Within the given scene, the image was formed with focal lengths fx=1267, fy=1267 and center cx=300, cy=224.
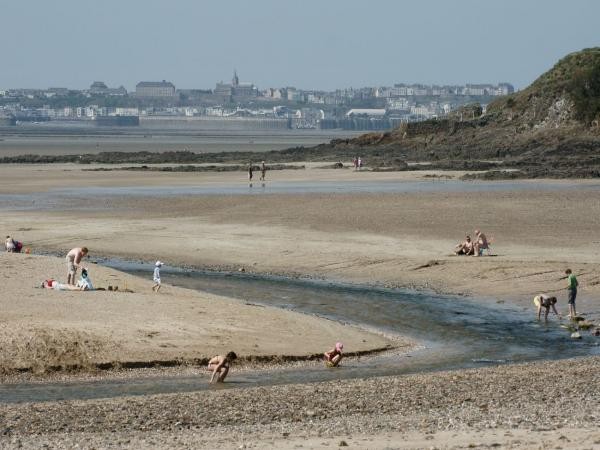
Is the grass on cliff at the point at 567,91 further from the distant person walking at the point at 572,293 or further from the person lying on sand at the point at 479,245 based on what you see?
the distant person walking at the point at 572,293

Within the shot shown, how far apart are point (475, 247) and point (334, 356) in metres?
12.1

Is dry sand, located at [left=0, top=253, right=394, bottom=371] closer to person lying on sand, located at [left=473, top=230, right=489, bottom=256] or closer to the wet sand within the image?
the wet sand

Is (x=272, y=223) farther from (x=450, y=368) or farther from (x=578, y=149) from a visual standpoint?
(x=578, y=149)

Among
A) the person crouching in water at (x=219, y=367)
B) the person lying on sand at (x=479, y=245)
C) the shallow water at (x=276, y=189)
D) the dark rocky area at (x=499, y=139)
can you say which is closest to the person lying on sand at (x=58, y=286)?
the person crouching in water at (x=219, y=367)

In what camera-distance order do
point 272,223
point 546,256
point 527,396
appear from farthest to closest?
point 272,223 → point 546,256 → point 527,396

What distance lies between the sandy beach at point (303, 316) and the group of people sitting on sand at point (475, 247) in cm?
36

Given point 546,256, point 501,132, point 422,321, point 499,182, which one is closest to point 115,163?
point 501,132

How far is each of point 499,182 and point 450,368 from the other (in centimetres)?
3811

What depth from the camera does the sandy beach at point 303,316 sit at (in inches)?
595

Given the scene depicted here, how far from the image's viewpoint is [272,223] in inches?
1626

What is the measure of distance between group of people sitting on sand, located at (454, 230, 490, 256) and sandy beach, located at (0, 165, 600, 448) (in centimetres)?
36

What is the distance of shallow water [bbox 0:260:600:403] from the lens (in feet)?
63.0

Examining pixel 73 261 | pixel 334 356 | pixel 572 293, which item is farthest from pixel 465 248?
pixel 334 356

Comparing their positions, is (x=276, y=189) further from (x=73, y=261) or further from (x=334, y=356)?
(x=334, y=356)
